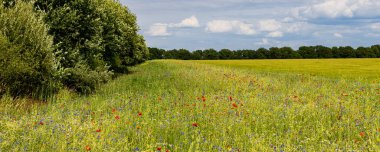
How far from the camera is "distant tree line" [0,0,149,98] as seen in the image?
52.5ft

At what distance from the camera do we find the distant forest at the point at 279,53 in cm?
10981

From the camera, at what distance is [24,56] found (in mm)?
16359

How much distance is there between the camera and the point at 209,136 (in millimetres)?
8758

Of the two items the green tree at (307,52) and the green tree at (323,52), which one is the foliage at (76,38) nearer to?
the green tree at (323,52)

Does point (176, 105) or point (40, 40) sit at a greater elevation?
point (40, 40)

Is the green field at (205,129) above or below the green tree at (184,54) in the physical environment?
below

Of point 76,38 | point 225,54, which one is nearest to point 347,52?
point 225,54

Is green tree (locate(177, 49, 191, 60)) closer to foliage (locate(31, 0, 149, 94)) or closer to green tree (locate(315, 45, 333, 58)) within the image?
green tree (locate(315, 45, 333, 58))

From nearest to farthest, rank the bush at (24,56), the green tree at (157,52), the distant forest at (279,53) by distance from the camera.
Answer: the bush at (24,56)
the distant forest at (279,53)
the green tree at (157,52)

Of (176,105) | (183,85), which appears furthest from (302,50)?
(176,105)

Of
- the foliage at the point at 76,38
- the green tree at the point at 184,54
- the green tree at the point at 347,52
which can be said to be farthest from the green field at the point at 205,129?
the green tree at the point at 184,54

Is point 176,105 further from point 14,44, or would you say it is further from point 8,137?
point 14,44

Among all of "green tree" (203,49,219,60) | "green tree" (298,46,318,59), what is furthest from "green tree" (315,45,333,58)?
"green tree" (203,49,219,60)

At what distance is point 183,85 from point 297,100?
28.7 ft
